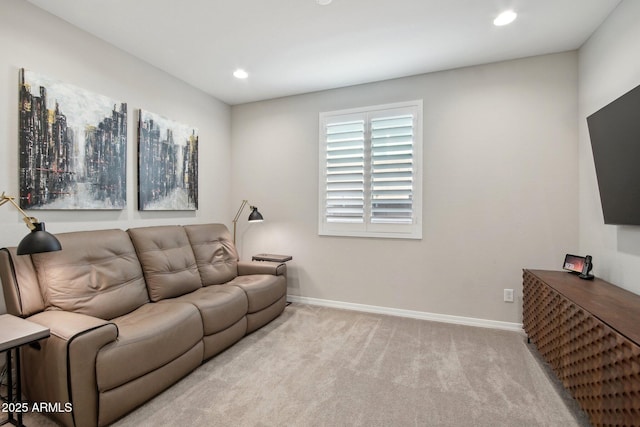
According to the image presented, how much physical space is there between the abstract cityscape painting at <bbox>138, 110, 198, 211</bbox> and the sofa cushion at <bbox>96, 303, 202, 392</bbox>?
1.28m

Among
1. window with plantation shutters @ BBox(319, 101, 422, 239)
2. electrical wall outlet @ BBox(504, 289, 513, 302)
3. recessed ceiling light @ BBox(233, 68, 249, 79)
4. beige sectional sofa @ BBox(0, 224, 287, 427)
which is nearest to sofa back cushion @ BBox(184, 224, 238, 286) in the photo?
beige sectional sofa @ BBox(0, 224, 287, 427)

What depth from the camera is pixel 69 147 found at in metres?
2.38

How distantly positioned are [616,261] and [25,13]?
15.6 feet

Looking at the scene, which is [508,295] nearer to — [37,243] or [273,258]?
[273,258]

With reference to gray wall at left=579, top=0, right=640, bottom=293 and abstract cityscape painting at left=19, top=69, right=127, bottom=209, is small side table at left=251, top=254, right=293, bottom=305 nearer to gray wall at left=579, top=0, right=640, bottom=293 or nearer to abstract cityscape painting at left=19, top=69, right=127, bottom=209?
abstract cityscape painting at left=19, top=69, right=127, bottom=209

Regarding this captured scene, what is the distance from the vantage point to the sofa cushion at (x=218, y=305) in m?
2.37

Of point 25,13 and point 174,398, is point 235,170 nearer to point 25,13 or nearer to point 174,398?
point 25,13

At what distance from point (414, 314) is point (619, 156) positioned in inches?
89.7

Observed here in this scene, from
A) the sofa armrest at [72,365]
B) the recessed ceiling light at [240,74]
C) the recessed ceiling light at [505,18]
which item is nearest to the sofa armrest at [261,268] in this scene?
the sofa armrest at [72,365]

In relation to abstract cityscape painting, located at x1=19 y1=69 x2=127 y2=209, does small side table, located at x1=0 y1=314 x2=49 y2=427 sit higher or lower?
lower

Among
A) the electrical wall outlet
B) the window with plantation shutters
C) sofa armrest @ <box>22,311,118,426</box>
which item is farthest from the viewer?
the window with plantation shutters

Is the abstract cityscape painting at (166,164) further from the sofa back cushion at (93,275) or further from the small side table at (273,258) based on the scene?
the small side table at (273,258)

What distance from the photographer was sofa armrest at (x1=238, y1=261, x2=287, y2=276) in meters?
3.43

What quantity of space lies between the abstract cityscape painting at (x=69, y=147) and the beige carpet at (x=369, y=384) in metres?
1.57
